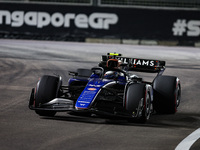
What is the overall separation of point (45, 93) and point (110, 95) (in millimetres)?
1156

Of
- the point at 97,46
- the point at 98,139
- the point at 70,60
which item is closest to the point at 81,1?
the point at 97,46

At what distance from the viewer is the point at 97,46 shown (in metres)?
26.5

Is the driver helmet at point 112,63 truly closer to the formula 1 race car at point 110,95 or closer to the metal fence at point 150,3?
the formula 1 race car at point 110,95

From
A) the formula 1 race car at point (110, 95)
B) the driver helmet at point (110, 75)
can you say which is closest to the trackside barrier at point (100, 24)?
the formula 1 race car at point (110, 95)

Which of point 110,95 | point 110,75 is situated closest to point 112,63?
point 110,75

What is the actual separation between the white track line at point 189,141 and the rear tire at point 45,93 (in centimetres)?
252

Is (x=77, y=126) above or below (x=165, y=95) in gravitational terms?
below

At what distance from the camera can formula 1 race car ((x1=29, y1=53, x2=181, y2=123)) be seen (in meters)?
8.91

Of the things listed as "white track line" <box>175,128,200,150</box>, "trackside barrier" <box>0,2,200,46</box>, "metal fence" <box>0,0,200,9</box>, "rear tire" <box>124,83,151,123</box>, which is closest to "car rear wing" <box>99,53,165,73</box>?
"rear tire" <box>124,83,151,123</box>

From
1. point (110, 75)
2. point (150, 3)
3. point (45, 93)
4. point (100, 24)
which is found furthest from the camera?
point (150, 3)

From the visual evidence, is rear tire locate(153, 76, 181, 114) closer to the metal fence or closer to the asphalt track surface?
the asphalt track surface

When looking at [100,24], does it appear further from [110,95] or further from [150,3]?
[110,95]

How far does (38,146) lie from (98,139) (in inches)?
38.8

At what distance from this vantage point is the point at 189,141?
7.69 meters
